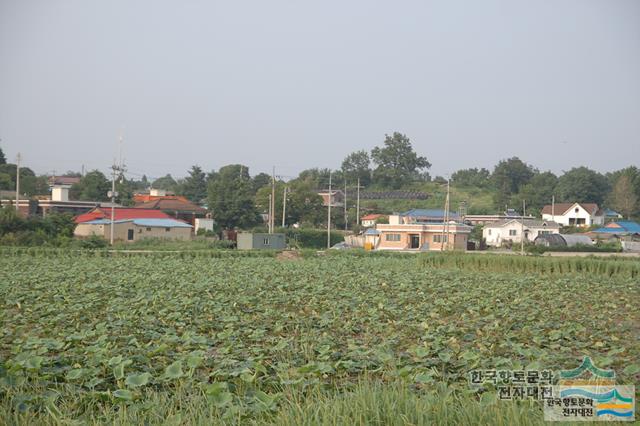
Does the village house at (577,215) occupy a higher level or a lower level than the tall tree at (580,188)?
lower

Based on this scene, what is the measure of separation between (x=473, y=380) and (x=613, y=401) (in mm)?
1421

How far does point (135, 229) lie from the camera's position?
48.4m

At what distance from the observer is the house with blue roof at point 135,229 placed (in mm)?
47438

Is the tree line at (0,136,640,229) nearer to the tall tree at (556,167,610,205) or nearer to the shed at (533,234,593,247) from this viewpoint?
the tall tree at (556,167,610,205)

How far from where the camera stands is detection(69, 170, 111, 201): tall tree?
66.2 meters

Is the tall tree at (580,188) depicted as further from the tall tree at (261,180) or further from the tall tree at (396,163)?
the tall tree at (261,180)

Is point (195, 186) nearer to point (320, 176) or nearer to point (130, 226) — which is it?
point (320, 176)

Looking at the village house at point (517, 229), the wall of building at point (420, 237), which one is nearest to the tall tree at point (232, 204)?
the wall of building at point (420, 237)

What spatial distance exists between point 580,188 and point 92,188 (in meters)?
56.1

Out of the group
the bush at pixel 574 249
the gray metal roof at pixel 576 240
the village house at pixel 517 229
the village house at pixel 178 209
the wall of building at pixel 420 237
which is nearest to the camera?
the bush at pixel 574 249

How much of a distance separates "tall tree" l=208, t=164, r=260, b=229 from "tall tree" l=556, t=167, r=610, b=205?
132ft

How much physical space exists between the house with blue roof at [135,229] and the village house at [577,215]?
41.1m

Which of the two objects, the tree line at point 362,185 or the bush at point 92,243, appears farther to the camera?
the tree line at point 362,185

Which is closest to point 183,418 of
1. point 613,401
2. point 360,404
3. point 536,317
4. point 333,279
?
point 360,404
